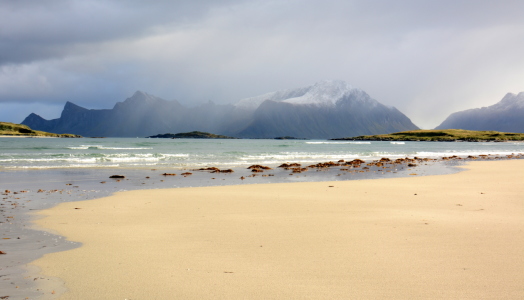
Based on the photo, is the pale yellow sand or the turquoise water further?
the turquoise water

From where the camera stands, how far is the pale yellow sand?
4473 mm

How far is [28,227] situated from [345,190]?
10.5m

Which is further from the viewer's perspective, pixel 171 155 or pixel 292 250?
pixel 171 155

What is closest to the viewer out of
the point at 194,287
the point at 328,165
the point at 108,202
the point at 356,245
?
the point at 194,287

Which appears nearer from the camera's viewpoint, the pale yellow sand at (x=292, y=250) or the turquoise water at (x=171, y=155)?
the pale yellow sand at (x=292, y=250)

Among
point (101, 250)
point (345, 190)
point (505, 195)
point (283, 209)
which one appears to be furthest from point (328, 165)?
point (101, 250)

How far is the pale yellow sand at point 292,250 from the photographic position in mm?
4473

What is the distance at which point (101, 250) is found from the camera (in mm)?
6102

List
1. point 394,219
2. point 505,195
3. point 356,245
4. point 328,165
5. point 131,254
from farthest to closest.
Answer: point 328,165, point 505,195, point 394,219, point 356,245, point 131,254

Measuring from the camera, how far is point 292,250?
602 cm

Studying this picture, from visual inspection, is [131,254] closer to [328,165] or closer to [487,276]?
[487,276]

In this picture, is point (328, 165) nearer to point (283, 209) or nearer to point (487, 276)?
point (283, 209)

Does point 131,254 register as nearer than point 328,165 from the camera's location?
Yes

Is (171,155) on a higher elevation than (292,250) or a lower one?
higher
